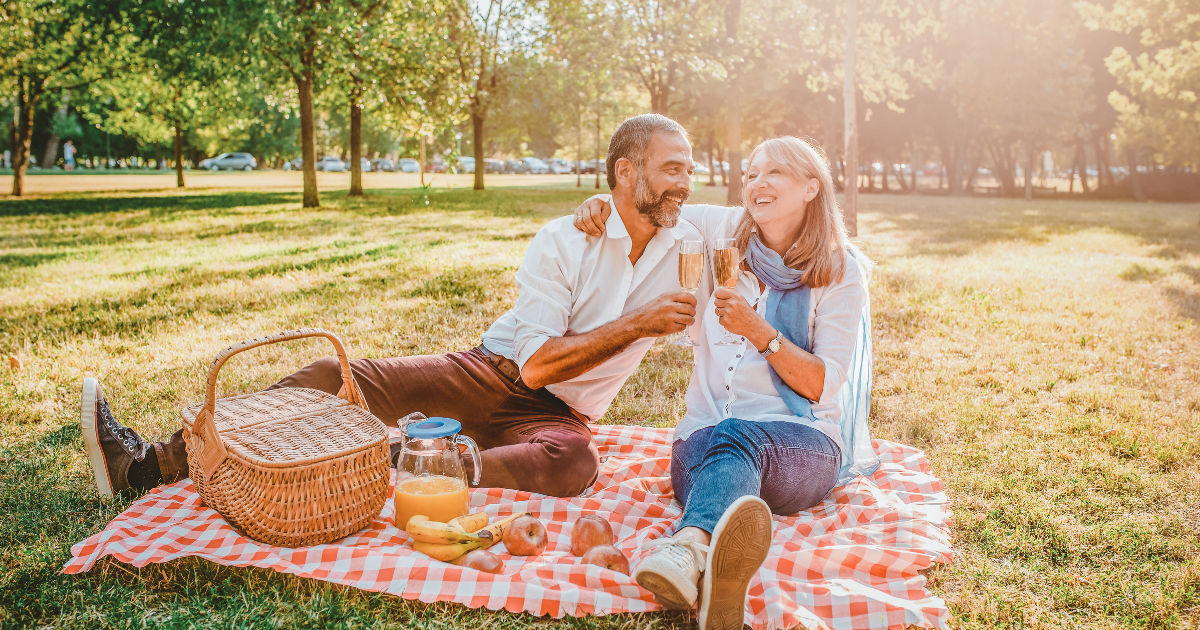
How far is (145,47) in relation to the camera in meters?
17.2

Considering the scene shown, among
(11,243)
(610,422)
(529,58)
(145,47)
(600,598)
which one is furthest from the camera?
(529,58)

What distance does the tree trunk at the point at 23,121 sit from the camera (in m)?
23.1

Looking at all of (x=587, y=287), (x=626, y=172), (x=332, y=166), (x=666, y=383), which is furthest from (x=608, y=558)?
(x=332, y=166)

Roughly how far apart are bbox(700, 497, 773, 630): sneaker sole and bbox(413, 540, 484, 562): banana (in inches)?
37.5

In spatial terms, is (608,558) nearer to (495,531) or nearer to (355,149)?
(495,531)

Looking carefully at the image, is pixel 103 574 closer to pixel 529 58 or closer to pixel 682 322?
pixel 682 322

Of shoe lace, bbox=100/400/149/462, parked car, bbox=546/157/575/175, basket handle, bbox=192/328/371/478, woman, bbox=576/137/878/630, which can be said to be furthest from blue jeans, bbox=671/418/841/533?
parked car, bbox=546/157/575/175

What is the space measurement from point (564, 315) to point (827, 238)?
125 cm

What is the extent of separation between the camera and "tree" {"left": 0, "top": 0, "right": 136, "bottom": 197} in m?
16.8

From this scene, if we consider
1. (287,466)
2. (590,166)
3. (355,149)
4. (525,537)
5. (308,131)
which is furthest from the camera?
(590,166)

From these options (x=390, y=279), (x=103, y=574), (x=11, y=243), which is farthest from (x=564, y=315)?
(x=11, y=243)

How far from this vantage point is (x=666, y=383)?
555cm

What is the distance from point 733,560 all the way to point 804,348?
1195 millimetres

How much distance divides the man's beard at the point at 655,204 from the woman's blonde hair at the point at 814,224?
45cm
